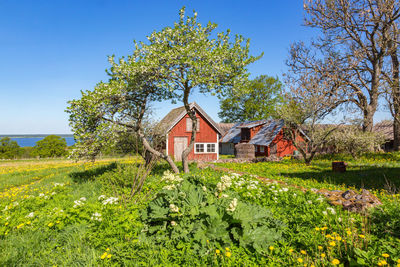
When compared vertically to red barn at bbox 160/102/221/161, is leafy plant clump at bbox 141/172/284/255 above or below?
below

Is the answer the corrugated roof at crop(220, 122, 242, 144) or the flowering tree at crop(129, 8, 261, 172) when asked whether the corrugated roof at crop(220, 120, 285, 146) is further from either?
the flowering tree at crop(129, 8, 261, 172)

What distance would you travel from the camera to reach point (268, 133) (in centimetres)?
2820

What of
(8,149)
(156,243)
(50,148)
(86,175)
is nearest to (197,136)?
(86,175)

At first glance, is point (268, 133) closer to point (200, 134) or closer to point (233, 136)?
point (233, 136)

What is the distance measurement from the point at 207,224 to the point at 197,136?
2082 centimetres

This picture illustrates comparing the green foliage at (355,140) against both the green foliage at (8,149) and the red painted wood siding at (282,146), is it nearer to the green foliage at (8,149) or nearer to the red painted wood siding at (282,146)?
the red painted wood siding at (282,146)

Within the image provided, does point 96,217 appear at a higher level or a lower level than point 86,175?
higher

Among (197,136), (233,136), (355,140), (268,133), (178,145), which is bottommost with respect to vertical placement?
(178,145)

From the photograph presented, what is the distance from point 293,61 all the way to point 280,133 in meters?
8.84

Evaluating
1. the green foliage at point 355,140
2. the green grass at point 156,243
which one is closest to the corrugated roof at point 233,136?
the green foliage at point 355,140

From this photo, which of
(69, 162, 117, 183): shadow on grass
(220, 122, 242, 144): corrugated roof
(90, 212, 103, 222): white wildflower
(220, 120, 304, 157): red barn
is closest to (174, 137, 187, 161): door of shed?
(220, 120, 304, 157): red barn

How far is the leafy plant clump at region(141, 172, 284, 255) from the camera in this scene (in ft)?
12.6

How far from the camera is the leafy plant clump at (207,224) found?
385cm

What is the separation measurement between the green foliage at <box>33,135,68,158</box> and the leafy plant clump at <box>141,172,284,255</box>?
52271 millimetres
